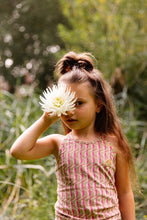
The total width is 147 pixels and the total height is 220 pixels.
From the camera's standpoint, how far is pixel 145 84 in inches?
→ 193

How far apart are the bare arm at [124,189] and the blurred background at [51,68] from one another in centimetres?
60

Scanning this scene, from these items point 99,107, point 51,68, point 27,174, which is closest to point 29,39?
point 51,68

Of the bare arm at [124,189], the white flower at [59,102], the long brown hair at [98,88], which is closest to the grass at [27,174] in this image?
the bare arm at [124,189]

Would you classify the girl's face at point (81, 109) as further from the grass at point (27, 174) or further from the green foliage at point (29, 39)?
the green foliage at point (29, 39)

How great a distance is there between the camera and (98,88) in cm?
173

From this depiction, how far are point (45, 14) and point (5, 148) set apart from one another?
5.12 meters

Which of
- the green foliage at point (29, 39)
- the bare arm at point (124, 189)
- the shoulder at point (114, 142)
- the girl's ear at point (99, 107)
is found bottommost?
the bare arm at point (124, 189)

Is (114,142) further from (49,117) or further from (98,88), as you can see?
(49,117)

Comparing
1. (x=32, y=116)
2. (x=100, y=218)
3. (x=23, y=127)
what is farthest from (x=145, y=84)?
(x=100, y=218)

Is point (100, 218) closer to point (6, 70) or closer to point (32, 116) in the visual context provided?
point (32, 116)

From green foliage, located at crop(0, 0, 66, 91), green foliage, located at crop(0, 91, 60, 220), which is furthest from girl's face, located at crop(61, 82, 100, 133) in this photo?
green foliage, located at crop(0, 0, 66, 91)

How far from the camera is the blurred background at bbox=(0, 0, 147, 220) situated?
2701 millimetres

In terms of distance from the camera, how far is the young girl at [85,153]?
60.2 inches

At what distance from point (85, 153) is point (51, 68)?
1580 mm
